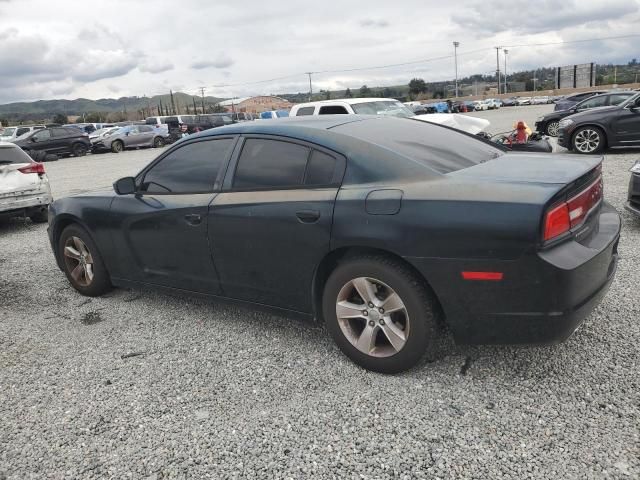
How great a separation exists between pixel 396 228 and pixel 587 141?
35.9ft

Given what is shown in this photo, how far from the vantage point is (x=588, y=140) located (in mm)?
11898

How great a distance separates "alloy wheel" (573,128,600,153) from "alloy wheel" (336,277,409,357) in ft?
35.5

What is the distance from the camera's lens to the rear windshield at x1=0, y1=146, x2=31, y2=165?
27.3 feet

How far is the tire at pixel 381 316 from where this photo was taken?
2.86m

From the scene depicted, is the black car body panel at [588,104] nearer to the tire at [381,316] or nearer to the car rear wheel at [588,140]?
the car rear wheel at [588,140]

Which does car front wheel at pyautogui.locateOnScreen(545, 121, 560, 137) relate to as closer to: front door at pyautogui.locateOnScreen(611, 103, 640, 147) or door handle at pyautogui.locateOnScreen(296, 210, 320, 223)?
front door at pyautogui.locateOnScreen(611, 103, 640, 147)

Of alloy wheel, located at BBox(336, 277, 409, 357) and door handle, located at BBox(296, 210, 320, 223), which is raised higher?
door handle, located at BBox(296, 210, 320, 223)

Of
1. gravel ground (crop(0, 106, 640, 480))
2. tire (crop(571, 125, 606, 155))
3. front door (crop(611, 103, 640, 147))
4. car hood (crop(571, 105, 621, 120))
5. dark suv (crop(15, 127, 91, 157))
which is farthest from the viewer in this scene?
dark suv (crop(15, 127, 91, 157))

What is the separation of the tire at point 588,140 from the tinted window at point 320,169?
10.7 meters

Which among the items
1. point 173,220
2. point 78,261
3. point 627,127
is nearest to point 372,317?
point 173,220

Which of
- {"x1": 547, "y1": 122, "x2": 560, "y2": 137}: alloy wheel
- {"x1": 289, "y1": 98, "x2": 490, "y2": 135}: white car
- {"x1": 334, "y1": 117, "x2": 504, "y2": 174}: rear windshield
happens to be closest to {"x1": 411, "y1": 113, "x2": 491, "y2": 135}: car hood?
{"x1": 289, "y1": 98, "x2": 490, "y2": 135}: white car

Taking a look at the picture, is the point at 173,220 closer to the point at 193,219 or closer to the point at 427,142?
the point at 193,219

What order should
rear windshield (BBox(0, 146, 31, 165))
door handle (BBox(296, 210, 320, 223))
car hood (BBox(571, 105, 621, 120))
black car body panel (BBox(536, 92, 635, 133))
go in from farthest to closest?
black car body panel (BBox(536, 92, 635, 133)), car hood (BBox(571, 105, 621, 120)), rear windshield (BBox(0, 146, 31, 165)), door handle (BBox(296, 210, 320, 223))

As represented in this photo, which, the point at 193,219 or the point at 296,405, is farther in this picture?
the point at 193,219
